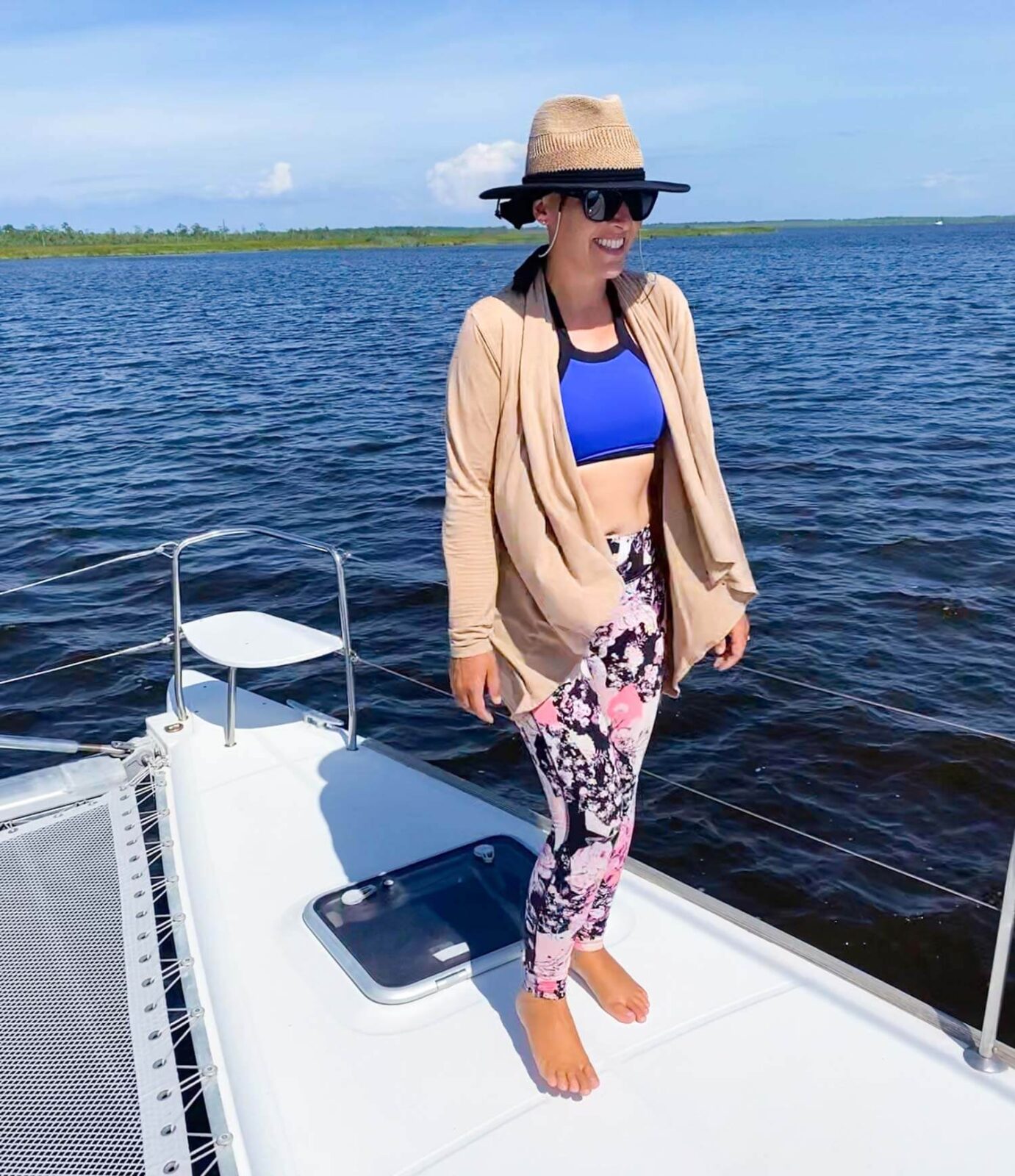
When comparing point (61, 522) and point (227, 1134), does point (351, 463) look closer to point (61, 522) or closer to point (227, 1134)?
point (61, 522)

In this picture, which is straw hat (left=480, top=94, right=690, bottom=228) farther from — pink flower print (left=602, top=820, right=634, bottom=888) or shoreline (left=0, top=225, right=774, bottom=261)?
shoreline (left=0, top=225, right=774, bottom=261)

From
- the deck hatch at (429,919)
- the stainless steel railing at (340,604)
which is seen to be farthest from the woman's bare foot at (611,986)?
the stainless steel railing at (340,604)

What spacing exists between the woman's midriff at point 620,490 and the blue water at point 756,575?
362 cm

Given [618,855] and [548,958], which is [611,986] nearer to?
[548,958]

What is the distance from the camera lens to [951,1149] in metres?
2.19

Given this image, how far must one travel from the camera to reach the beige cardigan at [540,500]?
2.18 m

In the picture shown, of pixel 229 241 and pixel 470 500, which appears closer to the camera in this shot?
pixel 470 500

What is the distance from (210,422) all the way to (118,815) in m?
15.0

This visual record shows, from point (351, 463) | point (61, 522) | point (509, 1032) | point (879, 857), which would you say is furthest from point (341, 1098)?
point (351, 463)

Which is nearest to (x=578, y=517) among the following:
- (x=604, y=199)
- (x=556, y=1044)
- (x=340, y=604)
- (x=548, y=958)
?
(x=604, y=199)

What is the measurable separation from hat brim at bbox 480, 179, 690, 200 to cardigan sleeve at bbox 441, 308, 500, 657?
270 mm

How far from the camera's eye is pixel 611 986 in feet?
8.74

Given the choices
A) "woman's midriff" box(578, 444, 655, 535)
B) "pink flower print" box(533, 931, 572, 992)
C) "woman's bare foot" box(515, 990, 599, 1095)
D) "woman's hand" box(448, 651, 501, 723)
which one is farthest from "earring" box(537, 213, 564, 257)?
"woman's bare foot" box(515, 990, 599, 1095)

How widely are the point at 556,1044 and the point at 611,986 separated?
0.29 metres
